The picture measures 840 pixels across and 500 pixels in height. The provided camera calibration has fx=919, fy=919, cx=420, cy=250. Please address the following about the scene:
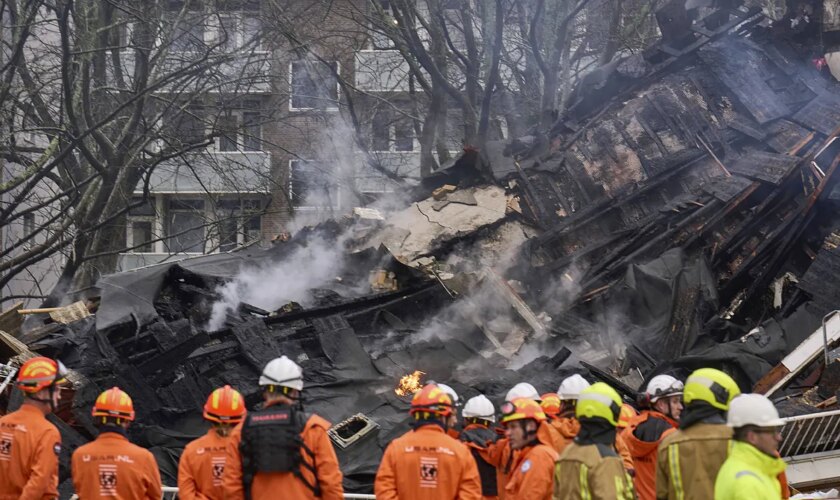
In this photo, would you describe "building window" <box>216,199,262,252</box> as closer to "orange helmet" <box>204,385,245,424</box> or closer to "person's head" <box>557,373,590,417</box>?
"orange helmet" <box>204,385,245,424</box>

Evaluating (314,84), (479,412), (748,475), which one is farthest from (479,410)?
(314,84)

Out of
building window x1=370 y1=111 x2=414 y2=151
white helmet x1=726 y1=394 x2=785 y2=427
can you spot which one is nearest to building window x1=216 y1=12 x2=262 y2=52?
building window x1=370 y1=111 x2=414 y2=151

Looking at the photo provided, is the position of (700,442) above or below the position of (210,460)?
above

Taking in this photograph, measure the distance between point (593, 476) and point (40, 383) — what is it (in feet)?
11.8

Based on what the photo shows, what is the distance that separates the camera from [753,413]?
149 inches

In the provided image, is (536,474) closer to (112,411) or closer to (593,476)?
(593,476)

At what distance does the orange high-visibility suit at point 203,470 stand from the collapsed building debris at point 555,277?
290 centimetres

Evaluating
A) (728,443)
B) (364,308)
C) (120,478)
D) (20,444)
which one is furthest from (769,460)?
(364,308)

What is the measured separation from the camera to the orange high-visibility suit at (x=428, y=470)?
5.21 meters

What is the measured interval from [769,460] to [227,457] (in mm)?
2934

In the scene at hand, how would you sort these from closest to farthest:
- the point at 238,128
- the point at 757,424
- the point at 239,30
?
the point at 757,424
the point at 238,128
the point at 239,30

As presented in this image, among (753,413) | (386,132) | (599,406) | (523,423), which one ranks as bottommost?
(523,423)

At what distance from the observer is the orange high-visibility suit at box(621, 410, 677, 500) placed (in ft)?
20.0

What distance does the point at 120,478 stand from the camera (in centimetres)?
559
